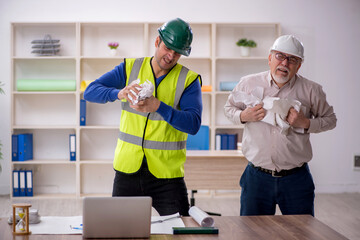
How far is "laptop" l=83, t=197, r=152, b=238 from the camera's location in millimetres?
1766

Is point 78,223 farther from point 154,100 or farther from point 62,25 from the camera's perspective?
point 62,25

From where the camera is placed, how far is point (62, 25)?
19.0 feet

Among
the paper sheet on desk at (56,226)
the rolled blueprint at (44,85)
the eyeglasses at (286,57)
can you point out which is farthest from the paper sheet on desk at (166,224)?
the rolled blueprint at (44,85)

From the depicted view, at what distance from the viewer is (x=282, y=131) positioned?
8.80 ft

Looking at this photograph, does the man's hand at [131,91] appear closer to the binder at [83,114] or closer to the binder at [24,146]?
the binder at [83,114]

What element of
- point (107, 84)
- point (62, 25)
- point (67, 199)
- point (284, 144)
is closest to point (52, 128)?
point (67, 199)

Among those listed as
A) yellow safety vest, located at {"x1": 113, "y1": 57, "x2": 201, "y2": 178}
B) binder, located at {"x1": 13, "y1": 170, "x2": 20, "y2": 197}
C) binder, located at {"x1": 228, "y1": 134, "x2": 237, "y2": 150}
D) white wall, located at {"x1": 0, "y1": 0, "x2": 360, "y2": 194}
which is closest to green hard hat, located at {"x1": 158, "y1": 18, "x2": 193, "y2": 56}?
yellow safety vest, located at {"x1": 113, "y1": 57, "x2": 201, "y2": 178}

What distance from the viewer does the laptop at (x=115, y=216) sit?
1.77m

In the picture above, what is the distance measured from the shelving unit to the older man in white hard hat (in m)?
2.99

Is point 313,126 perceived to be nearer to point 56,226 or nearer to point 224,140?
point 56,226

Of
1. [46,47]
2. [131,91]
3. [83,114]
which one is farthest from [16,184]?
[131,91]

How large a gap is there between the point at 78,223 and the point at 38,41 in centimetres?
410

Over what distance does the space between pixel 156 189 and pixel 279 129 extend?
2.77ft

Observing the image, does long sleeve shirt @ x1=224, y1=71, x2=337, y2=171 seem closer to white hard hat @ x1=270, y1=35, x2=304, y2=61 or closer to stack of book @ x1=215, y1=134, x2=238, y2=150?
white hard hat @ x1=270, y1=35, x2=304, y2=61
